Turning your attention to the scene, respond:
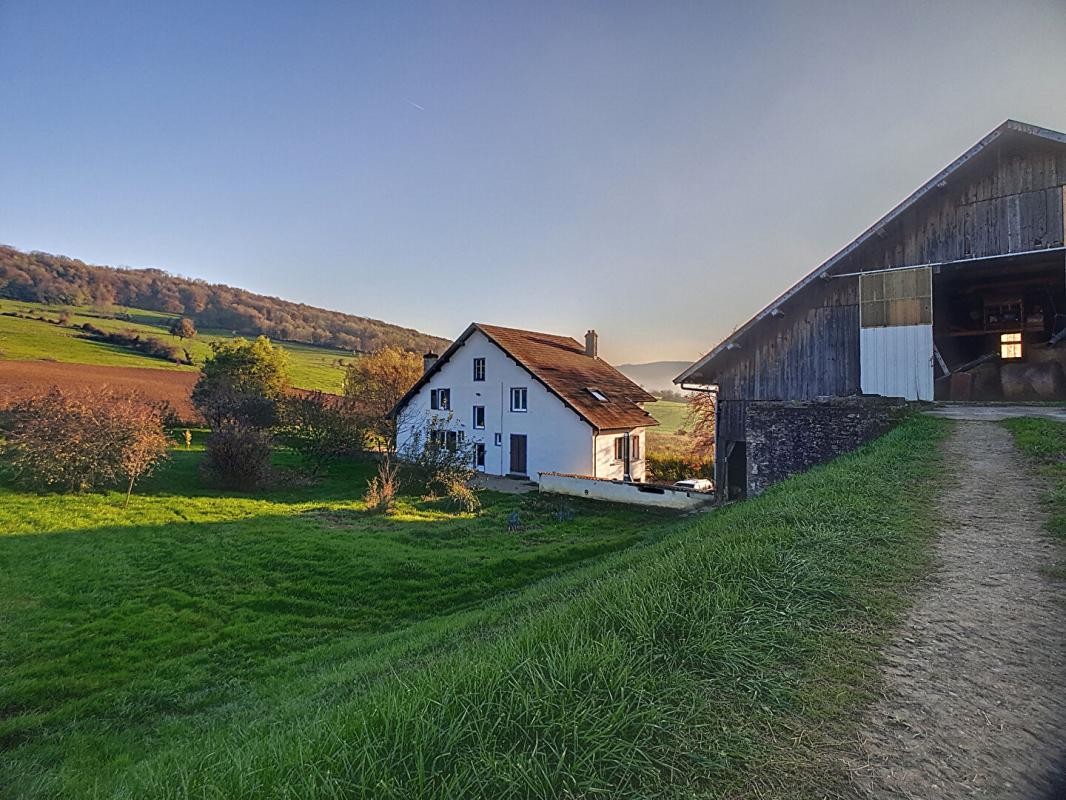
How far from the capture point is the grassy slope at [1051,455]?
506 centimetres

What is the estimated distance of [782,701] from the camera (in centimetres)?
258

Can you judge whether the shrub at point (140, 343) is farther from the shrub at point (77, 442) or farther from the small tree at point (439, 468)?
the small tree at point (439, 468)

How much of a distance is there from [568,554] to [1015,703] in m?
10.1

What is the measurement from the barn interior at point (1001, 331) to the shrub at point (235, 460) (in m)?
22.8

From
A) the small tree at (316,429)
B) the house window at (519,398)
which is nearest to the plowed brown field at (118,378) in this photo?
the small tree at (316,429)

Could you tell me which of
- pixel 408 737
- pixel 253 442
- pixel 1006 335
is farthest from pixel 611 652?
pixel 253 442

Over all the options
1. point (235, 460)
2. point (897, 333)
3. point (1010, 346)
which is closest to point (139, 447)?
point (235, 460)

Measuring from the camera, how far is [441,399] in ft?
102

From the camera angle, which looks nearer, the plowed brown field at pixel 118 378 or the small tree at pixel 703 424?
the plowed brown field at pixel 118 378

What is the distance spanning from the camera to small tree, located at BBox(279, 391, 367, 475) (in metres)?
25.5

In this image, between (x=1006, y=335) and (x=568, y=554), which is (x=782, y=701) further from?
(x=1006, y=335)

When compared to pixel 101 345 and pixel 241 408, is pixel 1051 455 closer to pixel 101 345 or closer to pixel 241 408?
pixel 241 408

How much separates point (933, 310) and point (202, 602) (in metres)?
18.4

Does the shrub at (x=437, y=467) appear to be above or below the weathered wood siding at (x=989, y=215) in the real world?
below
